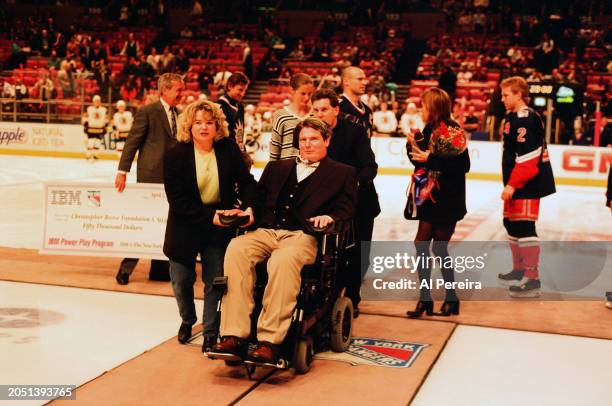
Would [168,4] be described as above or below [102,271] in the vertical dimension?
above

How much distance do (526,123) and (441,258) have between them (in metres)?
1.14

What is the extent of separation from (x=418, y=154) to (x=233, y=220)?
1.52m

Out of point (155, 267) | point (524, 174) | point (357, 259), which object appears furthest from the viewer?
point (155, 267)

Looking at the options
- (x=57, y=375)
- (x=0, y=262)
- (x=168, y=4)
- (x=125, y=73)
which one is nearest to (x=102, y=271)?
(x=0, y=262)

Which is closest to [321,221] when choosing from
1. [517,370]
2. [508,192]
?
[517,370]

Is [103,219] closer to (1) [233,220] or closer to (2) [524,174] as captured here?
(1) [233,220]

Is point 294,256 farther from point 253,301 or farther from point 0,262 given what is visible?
point 0,262

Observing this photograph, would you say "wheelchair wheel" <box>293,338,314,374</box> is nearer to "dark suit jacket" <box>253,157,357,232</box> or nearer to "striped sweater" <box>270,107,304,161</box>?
"dark suit jacket" <box>253,157,357,232</box>

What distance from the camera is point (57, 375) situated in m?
3.76

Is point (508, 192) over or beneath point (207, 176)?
beneath

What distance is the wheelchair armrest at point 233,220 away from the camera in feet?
13.0

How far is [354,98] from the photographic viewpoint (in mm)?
5156

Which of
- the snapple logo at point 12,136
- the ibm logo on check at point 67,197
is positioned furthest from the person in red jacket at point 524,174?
the snapple logo at point 12,136

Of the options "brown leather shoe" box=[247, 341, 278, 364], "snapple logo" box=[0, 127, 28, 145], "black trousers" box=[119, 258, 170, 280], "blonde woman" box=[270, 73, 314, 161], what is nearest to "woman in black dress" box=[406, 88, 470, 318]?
"blonde woman" box=[270, 73, 314, 161]
